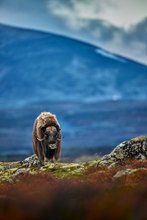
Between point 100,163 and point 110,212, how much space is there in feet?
83.5

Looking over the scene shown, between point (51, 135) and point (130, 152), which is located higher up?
point (51, 135)

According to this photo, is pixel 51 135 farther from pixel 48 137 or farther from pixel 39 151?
pixel 39 151

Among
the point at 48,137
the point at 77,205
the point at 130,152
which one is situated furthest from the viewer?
the point at 48,137

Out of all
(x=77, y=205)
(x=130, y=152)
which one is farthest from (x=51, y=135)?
(x=77, y=205)

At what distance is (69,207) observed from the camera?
2703mm

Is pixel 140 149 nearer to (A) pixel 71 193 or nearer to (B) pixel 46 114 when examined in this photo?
(B) pixel 46 114

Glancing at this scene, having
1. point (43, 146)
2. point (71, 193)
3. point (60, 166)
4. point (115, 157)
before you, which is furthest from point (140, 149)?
point (71, 193)

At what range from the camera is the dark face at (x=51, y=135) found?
3319 centimetres

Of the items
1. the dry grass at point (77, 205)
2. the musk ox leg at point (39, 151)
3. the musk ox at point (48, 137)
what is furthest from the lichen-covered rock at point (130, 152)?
the dry grass at point (77, 205)

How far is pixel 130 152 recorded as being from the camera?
28.0 m

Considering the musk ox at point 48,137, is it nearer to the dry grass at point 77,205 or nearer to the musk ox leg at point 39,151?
the musk ox leg at point 39,151

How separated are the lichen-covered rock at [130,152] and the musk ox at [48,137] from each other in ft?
19.2

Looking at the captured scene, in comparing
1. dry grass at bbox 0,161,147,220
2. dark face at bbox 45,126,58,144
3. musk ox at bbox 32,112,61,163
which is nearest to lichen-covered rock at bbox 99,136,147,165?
dark face at bbox 45,126,58,144

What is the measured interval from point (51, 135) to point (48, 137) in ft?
0.80
